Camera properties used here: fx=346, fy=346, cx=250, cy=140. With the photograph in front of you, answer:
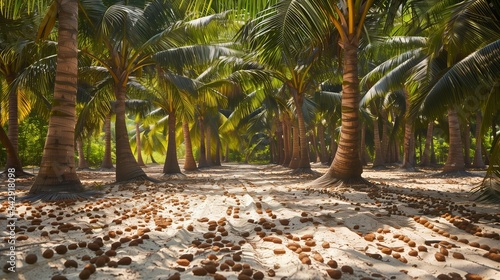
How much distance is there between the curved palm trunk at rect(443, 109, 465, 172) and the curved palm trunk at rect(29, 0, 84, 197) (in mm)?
12588

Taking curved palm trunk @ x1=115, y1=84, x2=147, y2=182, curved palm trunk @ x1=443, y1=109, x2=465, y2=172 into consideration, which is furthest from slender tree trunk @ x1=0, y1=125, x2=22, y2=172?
→ curved palm trunk @ x1=443, y1=109, x2=465, y2=172

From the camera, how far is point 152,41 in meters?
9.36

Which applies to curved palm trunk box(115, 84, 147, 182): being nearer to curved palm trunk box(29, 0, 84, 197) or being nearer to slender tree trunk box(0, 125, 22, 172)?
curved palm trunk box(29, 0, 84, 197)

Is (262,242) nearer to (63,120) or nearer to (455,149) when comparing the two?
(63,120)

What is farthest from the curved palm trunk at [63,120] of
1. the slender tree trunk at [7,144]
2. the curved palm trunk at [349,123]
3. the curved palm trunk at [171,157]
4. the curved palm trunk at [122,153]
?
the curved palm trunk at [171,157]

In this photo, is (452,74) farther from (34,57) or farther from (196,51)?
(34,57)

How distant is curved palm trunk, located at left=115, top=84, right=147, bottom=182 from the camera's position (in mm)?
10359

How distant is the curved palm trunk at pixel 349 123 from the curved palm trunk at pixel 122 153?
5.62 m

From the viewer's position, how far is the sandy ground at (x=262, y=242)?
2.71 m

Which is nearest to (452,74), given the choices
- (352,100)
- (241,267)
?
(352,100)

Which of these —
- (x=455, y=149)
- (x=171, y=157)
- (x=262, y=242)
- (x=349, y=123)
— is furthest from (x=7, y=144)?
(x=455, y=149)

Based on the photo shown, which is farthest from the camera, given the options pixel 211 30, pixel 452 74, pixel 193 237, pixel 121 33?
pixel 211 30

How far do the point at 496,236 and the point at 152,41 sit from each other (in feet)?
28.2

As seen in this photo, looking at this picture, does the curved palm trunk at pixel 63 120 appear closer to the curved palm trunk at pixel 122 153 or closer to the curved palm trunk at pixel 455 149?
the curved palm trunk at pixel 122 153
